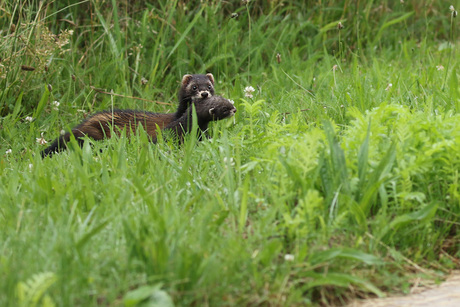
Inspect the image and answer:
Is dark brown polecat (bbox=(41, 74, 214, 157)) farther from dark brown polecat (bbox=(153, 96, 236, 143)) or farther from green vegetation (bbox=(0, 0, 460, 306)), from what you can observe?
green vegetation (bbox=(0, 0, 460, 306))

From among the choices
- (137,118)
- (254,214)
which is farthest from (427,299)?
(137,118)

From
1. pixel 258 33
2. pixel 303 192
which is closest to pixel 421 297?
pixel 303 192

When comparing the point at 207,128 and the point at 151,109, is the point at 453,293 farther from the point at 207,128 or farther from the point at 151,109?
the point at 151,109

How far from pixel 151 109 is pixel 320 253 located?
4.59 metres

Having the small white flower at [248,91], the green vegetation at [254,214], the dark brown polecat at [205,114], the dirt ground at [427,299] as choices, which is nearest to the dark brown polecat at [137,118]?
the dark brown polecat at [205,114]

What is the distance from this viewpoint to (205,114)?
5543 millimetres

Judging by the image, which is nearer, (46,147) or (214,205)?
(214,205)

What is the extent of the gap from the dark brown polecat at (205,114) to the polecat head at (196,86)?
0.38 meters

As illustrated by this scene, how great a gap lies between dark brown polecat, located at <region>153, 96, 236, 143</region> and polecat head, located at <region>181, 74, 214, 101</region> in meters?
0.38

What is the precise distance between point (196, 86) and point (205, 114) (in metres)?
0.96

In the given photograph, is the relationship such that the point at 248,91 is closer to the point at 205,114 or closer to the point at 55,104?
the point at 205,114

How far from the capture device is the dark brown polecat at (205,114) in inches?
213

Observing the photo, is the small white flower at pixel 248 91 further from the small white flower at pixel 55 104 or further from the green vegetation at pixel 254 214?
the small white flower at pixel 55 104

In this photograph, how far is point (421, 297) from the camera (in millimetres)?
2904
